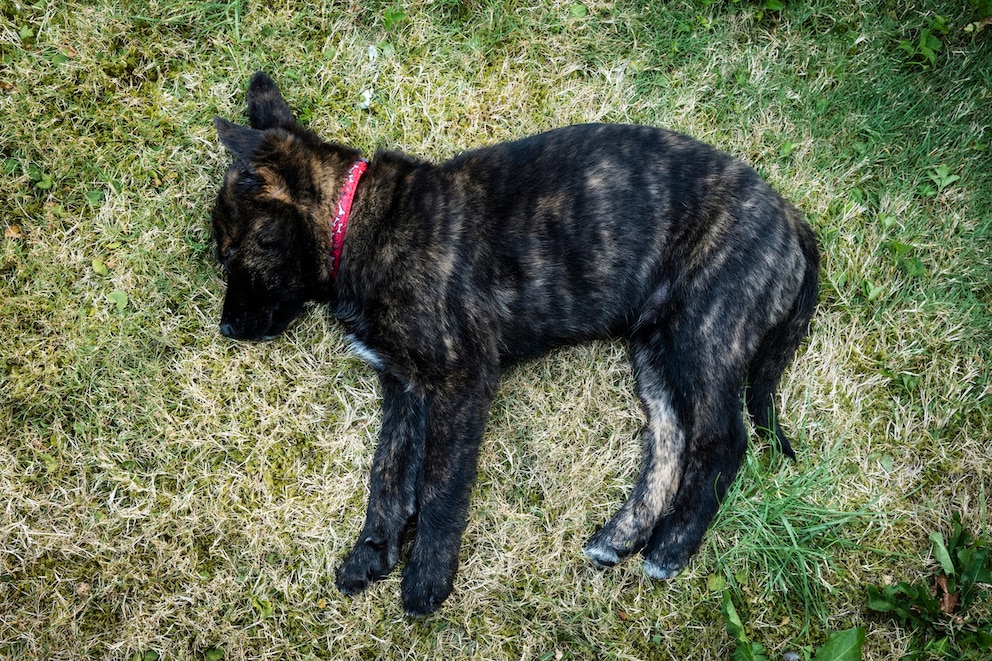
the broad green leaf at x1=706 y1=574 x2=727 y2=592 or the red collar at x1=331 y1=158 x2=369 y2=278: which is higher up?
the red collar at x1=331 y1=158 x2=369 y2=278

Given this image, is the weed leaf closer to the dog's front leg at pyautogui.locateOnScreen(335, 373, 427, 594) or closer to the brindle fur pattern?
the brindle fur pattern

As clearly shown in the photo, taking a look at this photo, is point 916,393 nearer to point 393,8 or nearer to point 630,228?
point 630,228

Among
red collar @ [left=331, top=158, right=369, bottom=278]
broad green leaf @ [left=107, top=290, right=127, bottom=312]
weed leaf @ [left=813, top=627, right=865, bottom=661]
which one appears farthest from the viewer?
broad green leaf @ [left=107, top=290, right=127, bottom=312]

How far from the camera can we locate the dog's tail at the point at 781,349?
3348 mm

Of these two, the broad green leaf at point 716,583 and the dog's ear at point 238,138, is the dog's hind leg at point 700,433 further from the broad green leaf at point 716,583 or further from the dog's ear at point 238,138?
the dog's ear at point 238,138

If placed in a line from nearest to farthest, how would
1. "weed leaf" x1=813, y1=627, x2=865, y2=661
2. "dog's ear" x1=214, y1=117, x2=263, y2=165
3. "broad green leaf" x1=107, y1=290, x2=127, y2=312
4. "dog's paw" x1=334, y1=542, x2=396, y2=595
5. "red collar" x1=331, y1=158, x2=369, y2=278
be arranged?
"dog's ear" x1=214, y1=117, x2=263, y2=165
"weed leaf" x1=813, y1=627, x2=865, y2=661
"red collar" x1=331, y1=158, x2=369, y2=278
"dog's paw" x1=334, y1=542, x2=396, y2=595
"broad green leaf" x1=107, y1=290, x2=127, y2=312

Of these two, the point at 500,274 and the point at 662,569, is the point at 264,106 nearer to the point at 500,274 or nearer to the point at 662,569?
the point at 500,274

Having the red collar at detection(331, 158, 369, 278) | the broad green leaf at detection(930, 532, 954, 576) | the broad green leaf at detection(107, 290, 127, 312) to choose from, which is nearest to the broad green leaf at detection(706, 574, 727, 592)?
the broad green leaf at detection(930, 532, 954, 576)

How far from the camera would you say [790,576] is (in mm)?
3400

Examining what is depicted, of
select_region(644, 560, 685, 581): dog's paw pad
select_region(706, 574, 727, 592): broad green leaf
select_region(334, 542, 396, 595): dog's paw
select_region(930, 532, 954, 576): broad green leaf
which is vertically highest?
select_region(930, 532, 954, 576): broad green leaf

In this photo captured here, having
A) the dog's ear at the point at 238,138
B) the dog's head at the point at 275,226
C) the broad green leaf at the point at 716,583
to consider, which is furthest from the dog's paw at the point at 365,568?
the dog's ear at the point at 238,138

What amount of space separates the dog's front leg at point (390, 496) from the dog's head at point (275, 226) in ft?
2.54

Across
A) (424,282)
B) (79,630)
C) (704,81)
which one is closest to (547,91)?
(704,81)

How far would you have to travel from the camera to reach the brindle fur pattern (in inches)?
122
